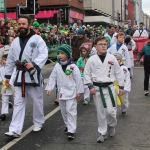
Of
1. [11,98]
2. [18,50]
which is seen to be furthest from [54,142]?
[11,98]

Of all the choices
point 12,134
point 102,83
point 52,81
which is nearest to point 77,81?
point 52,81

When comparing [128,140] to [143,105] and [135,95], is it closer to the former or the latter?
[143,105]

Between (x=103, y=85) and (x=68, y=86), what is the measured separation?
2.28 ft

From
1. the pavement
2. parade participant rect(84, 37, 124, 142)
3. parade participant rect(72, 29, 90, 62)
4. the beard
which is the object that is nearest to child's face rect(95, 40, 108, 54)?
parade participant rect(84, 37, 124, 142)

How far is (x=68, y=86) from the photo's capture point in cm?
608

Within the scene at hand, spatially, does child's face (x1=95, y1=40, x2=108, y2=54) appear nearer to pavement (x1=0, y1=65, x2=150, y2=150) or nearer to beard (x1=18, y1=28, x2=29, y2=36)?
beard (x1=18, y1=28, x2=29, y2=36)

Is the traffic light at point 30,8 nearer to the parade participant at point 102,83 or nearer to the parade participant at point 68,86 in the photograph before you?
the parade participant at point 68,86

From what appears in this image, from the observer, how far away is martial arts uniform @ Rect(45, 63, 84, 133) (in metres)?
6.00

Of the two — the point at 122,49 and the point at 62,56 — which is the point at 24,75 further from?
the point at 122,49

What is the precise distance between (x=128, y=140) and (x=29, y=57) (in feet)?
7.11

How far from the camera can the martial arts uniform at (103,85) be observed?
223 inches

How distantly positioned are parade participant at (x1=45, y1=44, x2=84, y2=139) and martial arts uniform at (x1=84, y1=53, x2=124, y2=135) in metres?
0.42

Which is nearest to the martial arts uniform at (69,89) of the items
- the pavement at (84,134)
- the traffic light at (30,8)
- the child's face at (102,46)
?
the pavement at (84,134)

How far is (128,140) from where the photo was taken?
5781 mm
